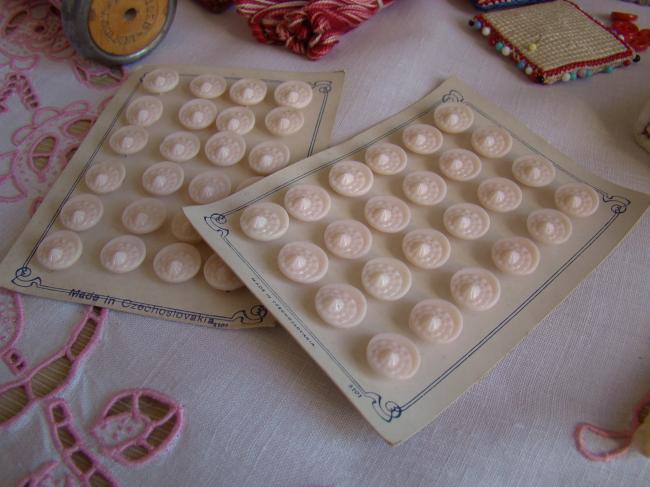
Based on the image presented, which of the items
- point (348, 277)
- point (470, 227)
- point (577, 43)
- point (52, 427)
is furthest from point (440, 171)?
point (52, 427)

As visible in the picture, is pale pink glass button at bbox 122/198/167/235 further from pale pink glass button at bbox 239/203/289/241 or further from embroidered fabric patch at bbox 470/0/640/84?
embroidered fabric patch at bbox 470/0/640/84

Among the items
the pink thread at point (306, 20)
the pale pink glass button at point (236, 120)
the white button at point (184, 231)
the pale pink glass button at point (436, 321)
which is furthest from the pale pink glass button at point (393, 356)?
the pink thread at point (306, 20)

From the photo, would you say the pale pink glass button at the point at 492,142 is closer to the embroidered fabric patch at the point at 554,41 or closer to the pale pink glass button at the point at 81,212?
the embroidered fabric patch at the point at 554,41

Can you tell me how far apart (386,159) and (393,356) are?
0.87 ft

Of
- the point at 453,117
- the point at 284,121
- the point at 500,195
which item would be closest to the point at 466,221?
the point at 500,195

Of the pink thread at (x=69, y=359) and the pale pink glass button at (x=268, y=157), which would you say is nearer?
the pink thread at (x=69, y=359)

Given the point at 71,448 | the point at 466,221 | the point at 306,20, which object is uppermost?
the point at 306,20

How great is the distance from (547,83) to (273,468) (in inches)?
24.9

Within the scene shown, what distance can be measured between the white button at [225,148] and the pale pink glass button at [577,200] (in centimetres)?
40

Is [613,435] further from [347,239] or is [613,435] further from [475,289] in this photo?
[347,239]

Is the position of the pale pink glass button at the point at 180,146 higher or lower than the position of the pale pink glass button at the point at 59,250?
higher

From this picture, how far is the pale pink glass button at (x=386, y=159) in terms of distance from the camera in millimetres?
647

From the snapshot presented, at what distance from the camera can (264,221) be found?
578 mm

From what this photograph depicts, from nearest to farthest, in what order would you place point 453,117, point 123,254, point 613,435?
point 613,435, point 123,254, point 453,117
